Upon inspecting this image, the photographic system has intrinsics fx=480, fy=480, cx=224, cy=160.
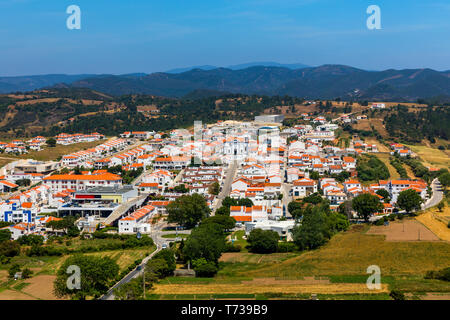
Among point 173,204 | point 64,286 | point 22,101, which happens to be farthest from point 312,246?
point 22,101

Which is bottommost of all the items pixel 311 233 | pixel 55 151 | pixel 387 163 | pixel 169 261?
pixel 169 261

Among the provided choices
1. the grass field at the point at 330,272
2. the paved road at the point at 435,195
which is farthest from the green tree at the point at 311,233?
the paved road at the point at 435,195

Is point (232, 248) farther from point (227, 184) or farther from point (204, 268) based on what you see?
point (227, 184)

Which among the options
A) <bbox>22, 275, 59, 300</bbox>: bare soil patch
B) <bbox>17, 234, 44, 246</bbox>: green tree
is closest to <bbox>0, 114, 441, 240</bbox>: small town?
<bbox>17, 234, 44, 246</bbox>: green tree

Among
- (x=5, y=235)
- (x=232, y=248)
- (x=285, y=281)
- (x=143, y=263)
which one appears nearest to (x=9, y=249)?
(x=5, y=235)

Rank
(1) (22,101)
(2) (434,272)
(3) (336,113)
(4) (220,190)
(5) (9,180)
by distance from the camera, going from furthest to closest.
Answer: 1. (1) (22,101)
2. (3) (336,113)
3. (5) (9,180)
4. (4) (220,190)
5. (2) (434,272)
